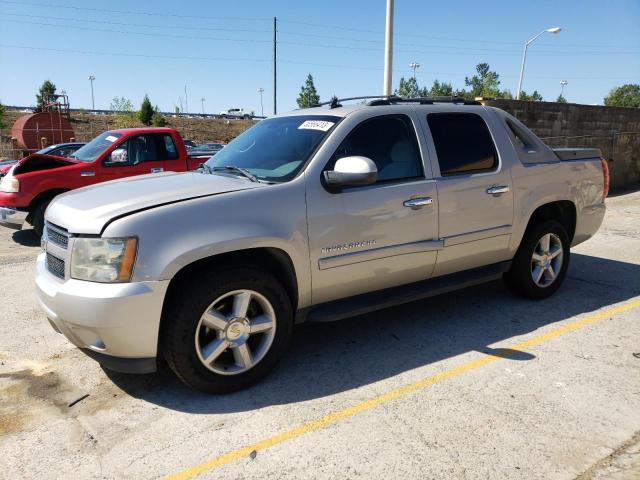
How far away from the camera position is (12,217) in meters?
7.78

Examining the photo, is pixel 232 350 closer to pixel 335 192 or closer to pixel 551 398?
pixel 335 192

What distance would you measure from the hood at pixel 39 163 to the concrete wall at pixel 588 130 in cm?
838

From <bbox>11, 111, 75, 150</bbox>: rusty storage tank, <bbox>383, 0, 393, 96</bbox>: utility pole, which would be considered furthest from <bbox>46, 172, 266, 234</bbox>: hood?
<bbox>11, 111, 75, 150</bbox>: rusty storage tank

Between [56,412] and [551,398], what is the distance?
300 cm

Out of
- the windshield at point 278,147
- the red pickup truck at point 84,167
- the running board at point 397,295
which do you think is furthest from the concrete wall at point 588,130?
the windshield at point 278,147

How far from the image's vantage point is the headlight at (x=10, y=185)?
7777mm

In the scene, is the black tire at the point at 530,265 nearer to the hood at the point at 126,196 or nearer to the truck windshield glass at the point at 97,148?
the hood at the point at 126,196

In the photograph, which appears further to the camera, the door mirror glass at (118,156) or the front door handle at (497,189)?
the door mirror glass at (118,156)

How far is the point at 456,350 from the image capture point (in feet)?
12.7

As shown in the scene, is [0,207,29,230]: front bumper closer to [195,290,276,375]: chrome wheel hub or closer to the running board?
[195,290,276,375]: chrome wheel hub

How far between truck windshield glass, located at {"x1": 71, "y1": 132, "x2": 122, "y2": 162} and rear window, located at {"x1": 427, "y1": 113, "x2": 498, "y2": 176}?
21.1 feet

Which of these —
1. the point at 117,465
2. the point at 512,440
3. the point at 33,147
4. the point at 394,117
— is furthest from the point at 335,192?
the point at 33,147

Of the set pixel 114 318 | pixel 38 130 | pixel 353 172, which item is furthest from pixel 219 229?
pixel 38 130

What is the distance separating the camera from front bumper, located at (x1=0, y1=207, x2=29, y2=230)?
25.5ft
